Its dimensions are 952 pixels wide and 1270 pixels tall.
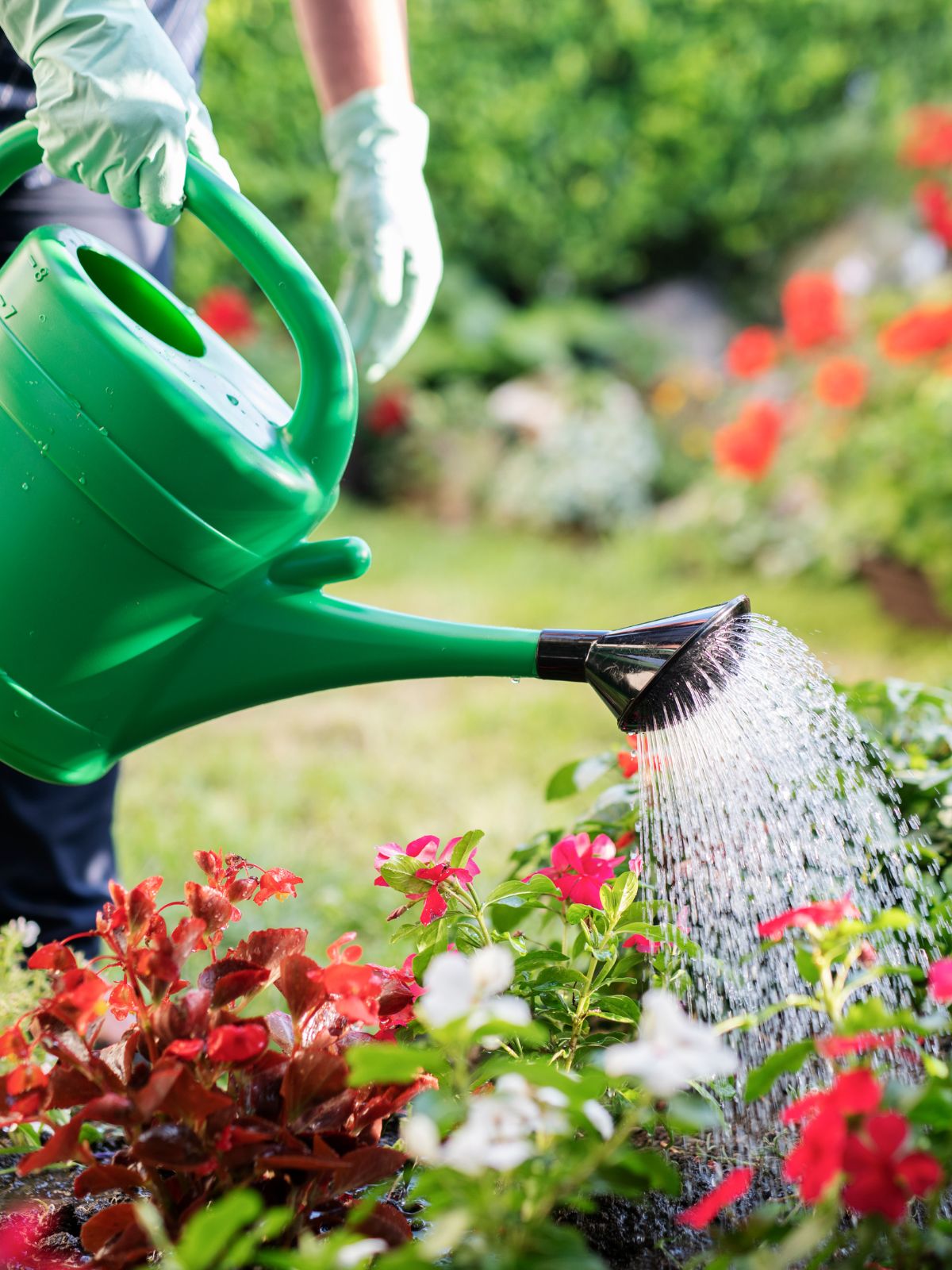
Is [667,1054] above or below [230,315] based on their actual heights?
below

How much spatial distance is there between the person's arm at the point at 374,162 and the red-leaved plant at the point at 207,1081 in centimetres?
88

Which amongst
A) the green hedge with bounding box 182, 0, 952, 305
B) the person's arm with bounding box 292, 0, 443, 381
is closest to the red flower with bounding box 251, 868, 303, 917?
the person's arm with bounding box 292, 0, 443, 381

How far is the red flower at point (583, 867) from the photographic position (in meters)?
0.92

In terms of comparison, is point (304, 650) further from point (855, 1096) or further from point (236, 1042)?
point (855, 1096)

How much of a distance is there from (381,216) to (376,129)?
0.37 feet

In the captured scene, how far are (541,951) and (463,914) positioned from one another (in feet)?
0.21

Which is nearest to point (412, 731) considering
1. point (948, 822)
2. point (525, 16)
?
point (948, 822)

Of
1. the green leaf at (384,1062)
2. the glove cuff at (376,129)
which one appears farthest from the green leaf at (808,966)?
the glove cuff at (376,129)

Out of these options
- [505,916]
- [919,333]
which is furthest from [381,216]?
[919,333]

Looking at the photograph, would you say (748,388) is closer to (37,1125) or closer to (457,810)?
(457,810)

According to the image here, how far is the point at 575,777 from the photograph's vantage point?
1196 millimetres

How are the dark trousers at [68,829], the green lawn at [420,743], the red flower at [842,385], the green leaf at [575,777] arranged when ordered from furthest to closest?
the red flower at [842,385], the green lawn at [420,743], the dark trousers at [68,829], the green leaf at [575,777]

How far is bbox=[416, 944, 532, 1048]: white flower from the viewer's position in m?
0.55

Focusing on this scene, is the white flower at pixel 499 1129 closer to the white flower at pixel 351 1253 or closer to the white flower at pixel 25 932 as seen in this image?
the white flower at pixel 351 1253
